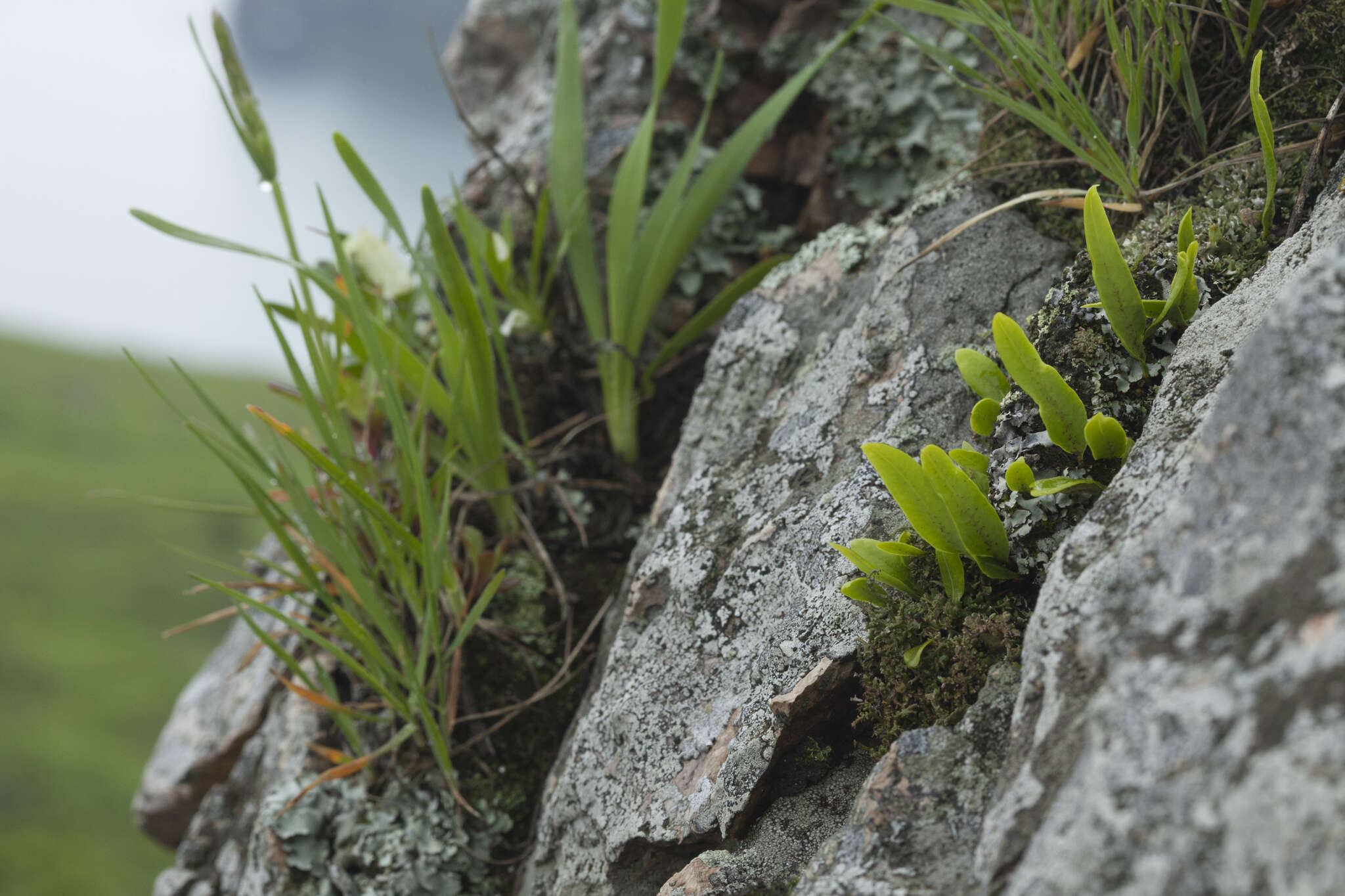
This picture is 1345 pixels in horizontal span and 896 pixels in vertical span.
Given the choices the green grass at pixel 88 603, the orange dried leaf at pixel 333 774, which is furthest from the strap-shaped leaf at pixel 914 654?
the green grass at pixel 88 603

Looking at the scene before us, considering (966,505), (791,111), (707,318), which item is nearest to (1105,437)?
(966,505)

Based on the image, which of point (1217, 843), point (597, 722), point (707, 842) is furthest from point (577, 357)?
point (1217, 843)

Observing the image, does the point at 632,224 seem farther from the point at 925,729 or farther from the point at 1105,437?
the point at 925,729

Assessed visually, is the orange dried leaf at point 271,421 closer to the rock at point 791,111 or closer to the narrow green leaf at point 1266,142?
the rock at point 791,111

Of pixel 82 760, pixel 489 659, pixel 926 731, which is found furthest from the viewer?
pixel 82 760

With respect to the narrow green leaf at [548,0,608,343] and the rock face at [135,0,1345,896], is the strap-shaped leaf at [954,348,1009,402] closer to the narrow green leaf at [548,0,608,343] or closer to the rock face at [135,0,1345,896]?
the rock face at [135,0,1345,896]

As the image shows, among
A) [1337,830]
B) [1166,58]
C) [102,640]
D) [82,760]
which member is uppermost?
[1166,58]

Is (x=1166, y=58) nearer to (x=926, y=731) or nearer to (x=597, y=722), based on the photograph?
(x=926, y=731)
